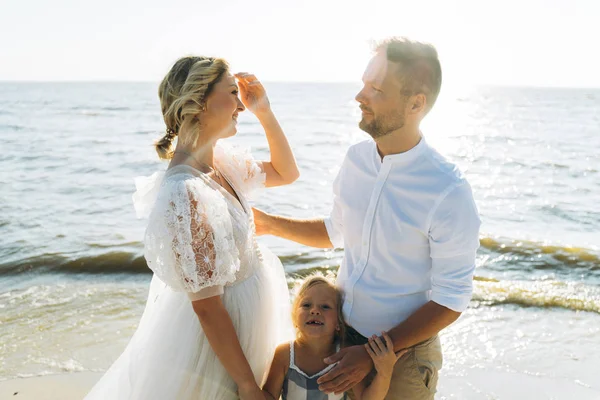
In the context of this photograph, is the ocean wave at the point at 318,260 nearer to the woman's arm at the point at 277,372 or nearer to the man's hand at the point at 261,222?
the man's hand at the point at 261,222

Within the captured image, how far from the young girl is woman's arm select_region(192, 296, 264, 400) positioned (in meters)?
0.28

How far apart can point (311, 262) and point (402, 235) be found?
5853 mm

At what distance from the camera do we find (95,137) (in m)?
21.8

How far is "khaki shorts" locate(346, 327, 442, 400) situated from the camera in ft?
8.78

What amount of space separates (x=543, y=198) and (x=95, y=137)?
51.8 feet

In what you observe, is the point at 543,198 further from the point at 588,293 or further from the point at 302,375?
the point at 302,375

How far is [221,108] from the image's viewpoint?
263 cm

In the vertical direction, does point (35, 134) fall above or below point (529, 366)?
below

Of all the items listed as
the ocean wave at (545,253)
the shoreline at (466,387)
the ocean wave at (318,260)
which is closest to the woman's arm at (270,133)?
the shoreline at (466,387)

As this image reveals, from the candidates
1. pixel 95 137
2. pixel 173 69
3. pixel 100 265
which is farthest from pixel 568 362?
pixel 95 137

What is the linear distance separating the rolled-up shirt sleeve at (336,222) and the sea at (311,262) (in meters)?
2.22

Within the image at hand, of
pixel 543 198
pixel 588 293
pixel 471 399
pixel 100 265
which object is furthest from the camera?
pixel 543 198

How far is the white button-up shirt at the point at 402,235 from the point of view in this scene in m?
2.43

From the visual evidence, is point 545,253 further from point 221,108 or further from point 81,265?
point 221,108
